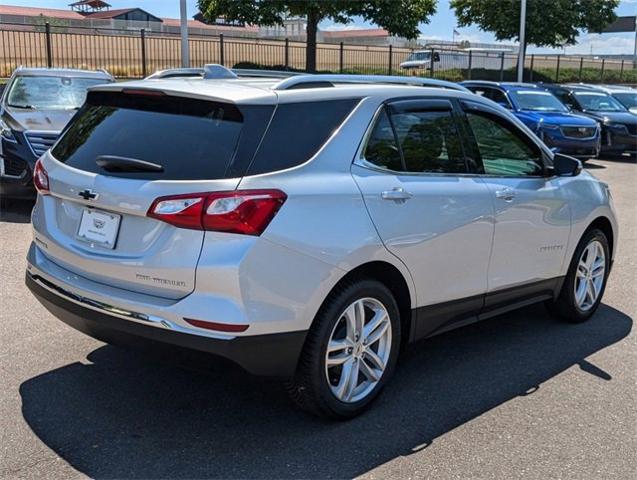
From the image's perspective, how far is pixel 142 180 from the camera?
11.1 ft

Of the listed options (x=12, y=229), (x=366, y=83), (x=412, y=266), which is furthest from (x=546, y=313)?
(x=12, y=229)

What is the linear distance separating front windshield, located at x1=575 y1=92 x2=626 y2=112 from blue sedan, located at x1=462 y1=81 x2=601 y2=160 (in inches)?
103

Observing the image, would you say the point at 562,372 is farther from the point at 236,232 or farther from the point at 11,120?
the point at 11,120

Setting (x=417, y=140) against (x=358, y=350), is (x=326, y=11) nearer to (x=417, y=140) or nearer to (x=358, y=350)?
(x=417, y=140)

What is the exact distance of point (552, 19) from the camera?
33.7 m

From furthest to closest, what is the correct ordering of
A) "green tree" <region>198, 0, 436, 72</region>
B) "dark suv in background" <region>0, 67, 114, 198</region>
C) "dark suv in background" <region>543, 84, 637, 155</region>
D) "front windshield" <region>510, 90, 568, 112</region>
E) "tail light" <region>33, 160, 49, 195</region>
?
"green tree" <region>198, 0, 436, 72</region> < "dark suv in background" <region>543, 84, 637, 155</region> < "front windshield" <region>510, 90, 568, 112</region> < "dark suv in background" <region>0, 67, 114, 198</region> < "tail light" <region>33, 160, 49, 195</region>

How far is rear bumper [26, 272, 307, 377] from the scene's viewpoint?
3211 millimetres

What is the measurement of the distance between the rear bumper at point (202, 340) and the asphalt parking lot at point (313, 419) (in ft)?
0.35

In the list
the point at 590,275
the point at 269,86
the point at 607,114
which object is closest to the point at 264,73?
the point at 269,86

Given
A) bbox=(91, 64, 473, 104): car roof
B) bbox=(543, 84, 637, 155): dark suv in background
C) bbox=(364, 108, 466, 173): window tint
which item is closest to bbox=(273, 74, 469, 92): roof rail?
bbox=(91, 64, 473, 104): car roof

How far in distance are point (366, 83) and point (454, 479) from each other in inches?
87.4

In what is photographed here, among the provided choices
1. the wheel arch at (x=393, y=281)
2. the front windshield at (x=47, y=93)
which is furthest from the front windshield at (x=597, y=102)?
the wheel arch at (x=393, y=281)

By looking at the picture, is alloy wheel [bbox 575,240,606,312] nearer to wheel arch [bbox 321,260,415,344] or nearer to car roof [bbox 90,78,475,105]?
wheel arch [bbox 321,260,415,344]

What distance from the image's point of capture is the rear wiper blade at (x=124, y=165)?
11.2 ft
